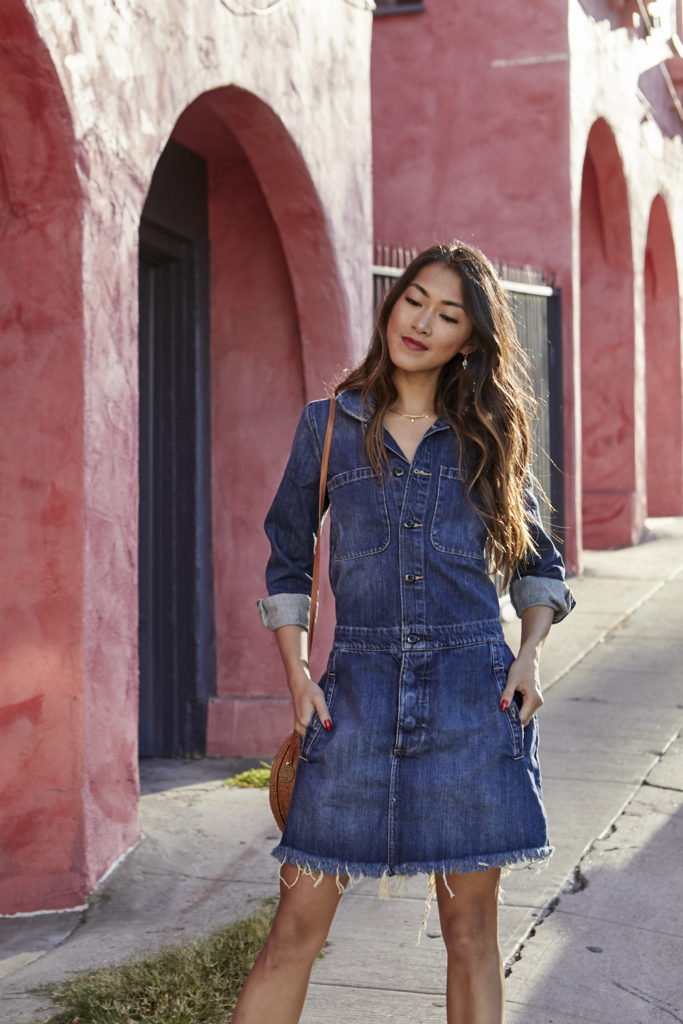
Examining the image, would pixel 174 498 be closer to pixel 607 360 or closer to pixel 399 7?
pixel 399 7

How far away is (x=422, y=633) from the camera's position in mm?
2361

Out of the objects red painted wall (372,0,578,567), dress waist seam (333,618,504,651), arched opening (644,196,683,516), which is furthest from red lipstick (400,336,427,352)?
arched opening (644,196,683,516)

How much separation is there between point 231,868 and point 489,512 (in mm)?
2431

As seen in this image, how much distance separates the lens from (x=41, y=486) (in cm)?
402

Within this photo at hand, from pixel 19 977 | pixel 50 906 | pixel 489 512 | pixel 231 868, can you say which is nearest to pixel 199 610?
pixel 231 868

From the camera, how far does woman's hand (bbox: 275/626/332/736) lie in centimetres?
236

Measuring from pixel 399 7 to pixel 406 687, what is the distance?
9292 millimetres

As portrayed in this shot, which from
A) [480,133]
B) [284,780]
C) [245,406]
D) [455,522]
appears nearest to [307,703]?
[284,780]

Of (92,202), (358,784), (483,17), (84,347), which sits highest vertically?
(483,17)

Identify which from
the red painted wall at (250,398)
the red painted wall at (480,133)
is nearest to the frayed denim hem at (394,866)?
the red painted wall at (250,398)

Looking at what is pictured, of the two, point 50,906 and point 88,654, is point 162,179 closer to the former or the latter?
point 88,654

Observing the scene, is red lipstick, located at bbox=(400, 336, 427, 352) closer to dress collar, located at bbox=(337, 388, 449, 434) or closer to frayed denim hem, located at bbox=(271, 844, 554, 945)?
dress collar, located at bbox=(337, 388, 449, 434)

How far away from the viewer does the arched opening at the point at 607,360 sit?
1195cm

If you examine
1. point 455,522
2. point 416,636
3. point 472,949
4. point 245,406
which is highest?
point 245,406
